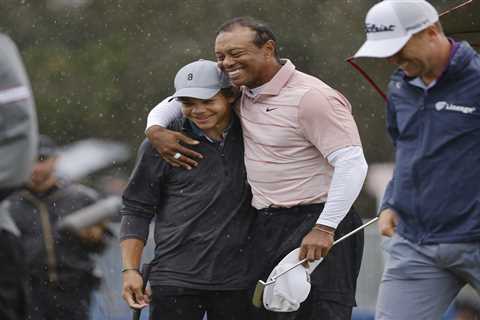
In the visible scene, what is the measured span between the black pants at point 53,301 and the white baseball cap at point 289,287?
72.2 inches

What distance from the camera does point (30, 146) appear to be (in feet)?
12.5

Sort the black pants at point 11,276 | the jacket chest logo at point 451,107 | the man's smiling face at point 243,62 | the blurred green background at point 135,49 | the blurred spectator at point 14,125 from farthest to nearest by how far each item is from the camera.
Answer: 1. the blurred green background at point 135,49
2. the man's smiling face at point 243,62
3. the jacket chest logo at point 451,107
4. the black pants at point 11,276
5. the blurred spectator at point 14,125

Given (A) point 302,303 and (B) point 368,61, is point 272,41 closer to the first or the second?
(B) point 368,61

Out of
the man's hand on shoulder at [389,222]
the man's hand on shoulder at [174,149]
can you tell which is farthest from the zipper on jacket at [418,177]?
the man's hand on shoulder at [174,149]

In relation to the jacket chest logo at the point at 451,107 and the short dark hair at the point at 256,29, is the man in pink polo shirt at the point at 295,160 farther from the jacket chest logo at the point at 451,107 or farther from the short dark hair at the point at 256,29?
the jacket chest logo at the point at 451,107

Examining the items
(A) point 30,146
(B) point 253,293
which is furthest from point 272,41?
(A) point 30,146

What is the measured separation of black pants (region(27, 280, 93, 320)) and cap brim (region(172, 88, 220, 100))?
1.80 m

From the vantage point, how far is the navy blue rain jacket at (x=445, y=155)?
4.41 m

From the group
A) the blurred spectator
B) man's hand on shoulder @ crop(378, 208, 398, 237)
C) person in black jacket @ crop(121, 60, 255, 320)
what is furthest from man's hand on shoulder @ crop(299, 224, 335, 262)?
the blurred spectator

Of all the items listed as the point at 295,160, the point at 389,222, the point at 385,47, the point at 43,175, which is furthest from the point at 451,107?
the point at 43,175

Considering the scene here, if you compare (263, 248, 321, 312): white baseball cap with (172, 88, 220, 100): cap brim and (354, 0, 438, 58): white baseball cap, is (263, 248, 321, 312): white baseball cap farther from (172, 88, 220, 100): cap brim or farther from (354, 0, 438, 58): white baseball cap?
(354, 0, 438, 58): white baseball cap

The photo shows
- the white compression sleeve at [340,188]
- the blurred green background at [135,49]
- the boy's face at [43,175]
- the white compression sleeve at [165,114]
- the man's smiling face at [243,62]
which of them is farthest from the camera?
the blurred green background at [135,49]

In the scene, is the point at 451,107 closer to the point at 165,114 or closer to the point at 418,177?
the point at 418,177

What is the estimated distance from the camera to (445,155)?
14.5 feet
